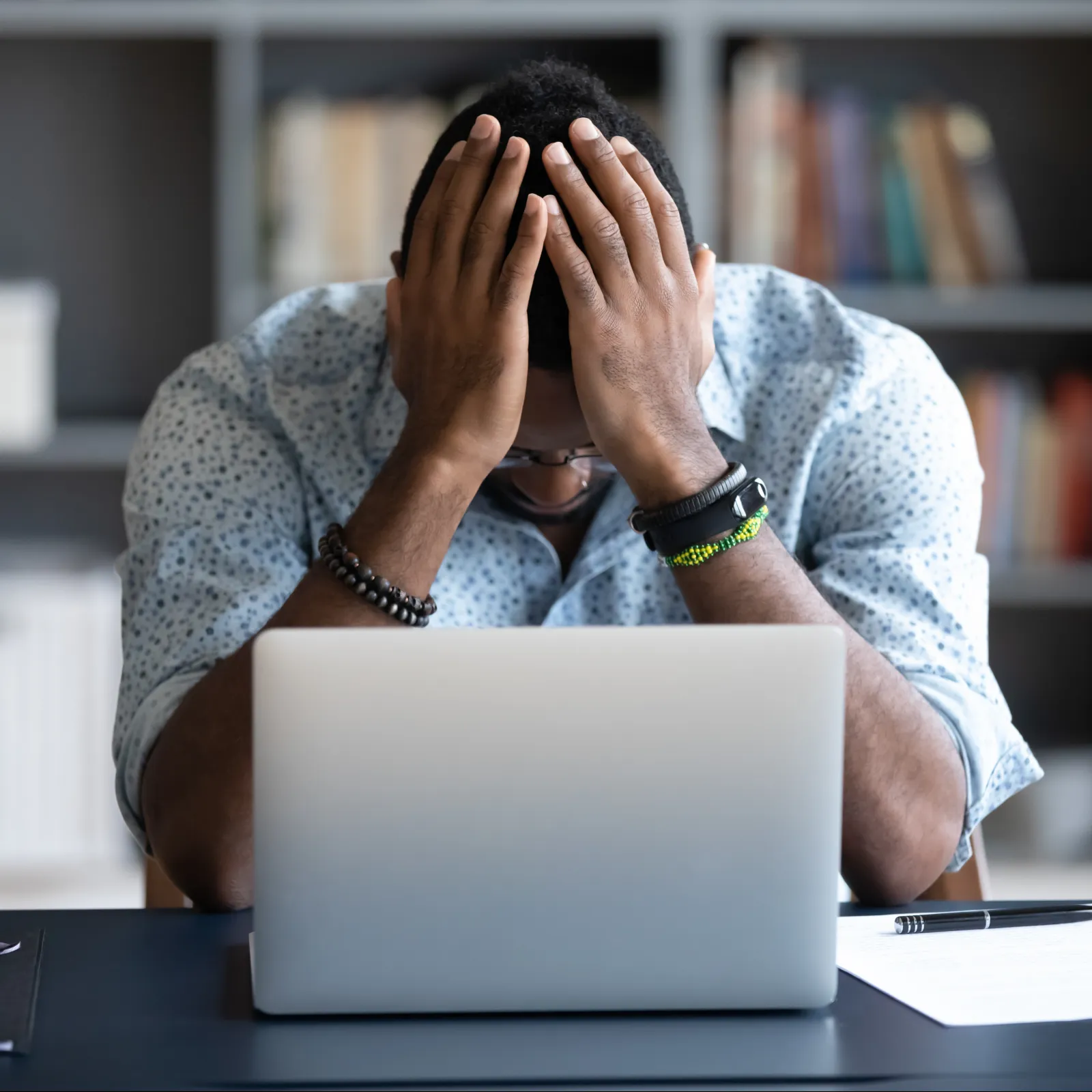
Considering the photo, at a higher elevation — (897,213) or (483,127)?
(897,213)

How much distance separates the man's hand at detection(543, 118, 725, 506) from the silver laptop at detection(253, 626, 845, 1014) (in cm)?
40

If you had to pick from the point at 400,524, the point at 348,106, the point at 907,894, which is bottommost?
the point at 907,894

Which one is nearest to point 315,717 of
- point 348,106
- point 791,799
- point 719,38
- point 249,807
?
point 791,799

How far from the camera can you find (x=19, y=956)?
75cm

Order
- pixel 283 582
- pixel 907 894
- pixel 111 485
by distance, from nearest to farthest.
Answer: pixel 907 894 < pixel 283 582 < pixel 111 485

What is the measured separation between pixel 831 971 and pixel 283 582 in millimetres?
607

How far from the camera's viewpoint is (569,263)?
0.98 metres

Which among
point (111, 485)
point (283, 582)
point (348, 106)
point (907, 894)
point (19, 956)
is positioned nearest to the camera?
point (19, 956)

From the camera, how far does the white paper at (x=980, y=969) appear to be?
0.66 meters

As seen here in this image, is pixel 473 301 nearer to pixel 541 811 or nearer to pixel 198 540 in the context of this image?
pixel 198 540

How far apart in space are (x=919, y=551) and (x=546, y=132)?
0.42 m

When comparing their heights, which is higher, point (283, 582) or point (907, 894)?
point (283, 582)

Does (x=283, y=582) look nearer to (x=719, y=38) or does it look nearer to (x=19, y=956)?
(x=19, y=956)

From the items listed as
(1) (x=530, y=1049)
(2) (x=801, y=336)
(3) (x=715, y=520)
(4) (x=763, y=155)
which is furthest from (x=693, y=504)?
(4) (x=763, y=155)
